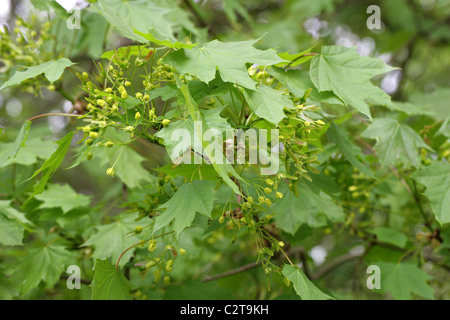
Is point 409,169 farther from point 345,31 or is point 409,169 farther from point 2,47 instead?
point 345,31

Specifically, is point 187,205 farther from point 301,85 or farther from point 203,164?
point 301,85

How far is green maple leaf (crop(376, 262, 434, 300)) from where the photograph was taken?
2.10 m

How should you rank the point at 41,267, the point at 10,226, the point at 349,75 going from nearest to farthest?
the point at 349,75 < the point at 10,226 < the point at 41,267

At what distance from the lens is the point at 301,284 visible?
142cm

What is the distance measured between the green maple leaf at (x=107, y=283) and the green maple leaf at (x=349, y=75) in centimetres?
100

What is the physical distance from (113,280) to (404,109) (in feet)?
5.33

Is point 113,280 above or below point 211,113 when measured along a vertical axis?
below

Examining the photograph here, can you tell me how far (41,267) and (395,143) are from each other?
178 centimetres

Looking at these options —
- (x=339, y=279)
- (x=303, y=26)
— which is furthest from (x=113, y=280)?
(x=303, y=26)

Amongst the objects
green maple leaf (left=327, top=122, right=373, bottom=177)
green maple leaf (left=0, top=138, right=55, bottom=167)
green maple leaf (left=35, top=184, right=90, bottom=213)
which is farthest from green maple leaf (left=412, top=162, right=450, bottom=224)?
green maple leaf (left=0, top=138, right=55, bottom=167)

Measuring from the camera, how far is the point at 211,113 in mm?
Result: 1330

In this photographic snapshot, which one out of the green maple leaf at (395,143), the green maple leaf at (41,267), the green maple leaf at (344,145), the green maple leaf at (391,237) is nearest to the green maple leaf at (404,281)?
the green maple leaf at (391,237)

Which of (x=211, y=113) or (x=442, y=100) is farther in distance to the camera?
(x=442, y=100)

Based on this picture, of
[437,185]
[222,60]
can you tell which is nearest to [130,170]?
[222,60]
